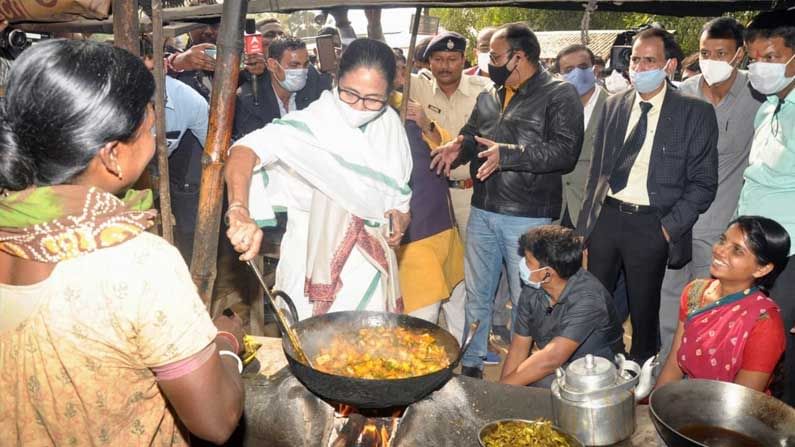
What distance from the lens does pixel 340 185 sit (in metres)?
3.17

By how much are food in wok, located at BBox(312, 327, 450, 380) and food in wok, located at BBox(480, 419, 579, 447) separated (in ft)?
1.09

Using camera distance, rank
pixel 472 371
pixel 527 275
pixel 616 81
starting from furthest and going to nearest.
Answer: pixel 616 81
pixel 472 371
pixel 527 275

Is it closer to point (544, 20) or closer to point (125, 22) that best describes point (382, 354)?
point (125, 22)

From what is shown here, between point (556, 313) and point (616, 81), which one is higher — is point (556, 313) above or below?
below

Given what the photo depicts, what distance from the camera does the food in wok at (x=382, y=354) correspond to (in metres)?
2.67

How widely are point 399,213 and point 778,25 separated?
2.59 m

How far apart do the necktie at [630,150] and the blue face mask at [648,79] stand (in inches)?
4.3

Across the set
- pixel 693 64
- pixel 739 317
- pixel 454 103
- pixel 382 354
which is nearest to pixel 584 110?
pixel 454 103

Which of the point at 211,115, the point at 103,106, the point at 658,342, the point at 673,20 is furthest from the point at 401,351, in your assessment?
the point at 673,20

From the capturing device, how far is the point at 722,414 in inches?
104

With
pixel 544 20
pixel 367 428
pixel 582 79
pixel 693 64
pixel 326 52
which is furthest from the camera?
pixel 544 20

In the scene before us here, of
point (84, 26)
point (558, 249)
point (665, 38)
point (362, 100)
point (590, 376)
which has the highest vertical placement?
point (665, 38)

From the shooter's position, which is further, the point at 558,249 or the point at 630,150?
the point at 630,150

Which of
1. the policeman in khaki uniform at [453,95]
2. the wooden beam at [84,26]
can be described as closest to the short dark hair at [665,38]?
the policeman in khaki uniform at [453,95]
